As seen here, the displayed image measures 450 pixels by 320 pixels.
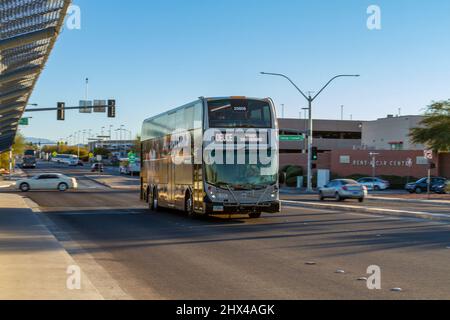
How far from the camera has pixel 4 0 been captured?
18125mm

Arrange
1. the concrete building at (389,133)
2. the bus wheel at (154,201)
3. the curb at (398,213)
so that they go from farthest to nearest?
the concrete building at (389,133), the bus wheel at (154,201), the curb at (398,213)

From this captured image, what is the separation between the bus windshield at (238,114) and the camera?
22172 mm

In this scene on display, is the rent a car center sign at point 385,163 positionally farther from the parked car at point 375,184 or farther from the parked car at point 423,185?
the parked car at point 423,185

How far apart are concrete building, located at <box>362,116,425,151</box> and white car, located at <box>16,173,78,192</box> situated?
42.3m

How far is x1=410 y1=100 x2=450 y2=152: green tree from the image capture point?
61.1 m

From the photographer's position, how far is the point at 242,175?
2250 cm

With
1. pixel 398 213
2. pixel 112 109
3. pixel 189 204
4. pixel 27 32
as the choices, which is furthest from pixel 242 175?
pixel 112 109

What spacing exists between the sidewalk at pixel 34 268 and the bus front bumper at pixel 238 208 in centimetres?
564

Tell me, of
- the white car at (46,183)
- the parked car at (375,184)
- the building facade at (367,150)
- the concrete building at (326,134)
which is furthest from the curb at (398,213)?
the concrete building at (326,134)

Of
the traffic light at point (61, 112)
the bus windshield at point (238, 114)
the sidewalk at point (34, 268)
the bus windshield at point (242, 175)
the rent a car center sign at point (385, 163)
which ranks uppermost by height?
the traffic light at point (61, 112)

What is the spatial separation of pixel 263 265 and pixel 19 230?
877 centimetres

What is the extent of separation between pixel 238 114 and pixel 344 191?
801 inches
